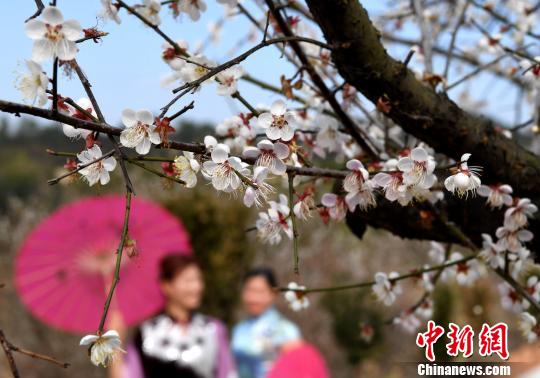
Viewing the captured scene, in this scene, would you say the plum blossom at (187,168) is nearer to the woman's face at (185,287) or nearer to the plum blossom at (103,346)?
the plum blossom at (103,346)

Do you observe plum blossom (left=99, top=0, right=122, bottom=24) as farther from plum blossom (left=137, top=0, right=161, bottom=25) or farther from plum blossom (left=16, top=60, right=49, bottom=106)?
plum blossom (left=16, top=60, right=49, bottom=106)

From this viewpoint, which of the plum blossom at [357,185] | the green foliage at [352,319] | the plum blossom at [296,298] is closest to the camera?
the plum blossom at [357,185]

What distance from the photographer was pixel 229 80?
4.11 feet

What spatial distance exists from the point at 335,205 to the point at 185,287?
2973 mm

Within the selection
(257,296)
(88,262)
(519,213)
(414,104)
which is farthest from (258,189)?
(257,296)

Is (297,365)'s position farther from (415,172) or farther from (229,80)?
(415,172)

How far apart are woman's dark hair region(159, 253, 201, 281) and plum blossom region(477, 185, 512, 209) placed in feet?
10.1

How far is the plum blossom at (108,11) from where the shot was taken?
1.21 meters

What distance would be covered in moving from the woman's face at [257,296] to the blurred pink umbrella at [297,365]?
1.55 feet

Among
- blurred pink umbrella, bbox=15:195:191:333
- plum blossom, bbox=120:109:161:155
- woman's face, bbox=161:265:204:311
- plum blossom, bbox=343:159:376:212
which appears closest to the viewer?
plum blossom, bbox=120:109:161:155

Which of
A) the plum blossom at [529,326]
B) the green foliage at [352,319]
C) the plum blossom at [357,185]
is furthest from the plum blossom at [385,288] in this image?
the green foliage at [352,319]

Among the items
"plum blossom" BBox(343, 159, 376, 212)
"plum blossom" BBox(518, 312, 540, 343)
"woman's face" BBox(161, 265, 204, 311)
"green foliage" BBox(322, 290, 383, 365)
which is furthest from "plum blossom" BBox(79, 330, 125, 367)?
"green foliage" BBox(322, 290, 383, 365)

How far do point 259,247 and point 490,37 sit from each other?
612 cm

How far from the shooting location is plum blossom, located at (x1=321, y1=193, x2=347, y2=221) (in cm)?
118
